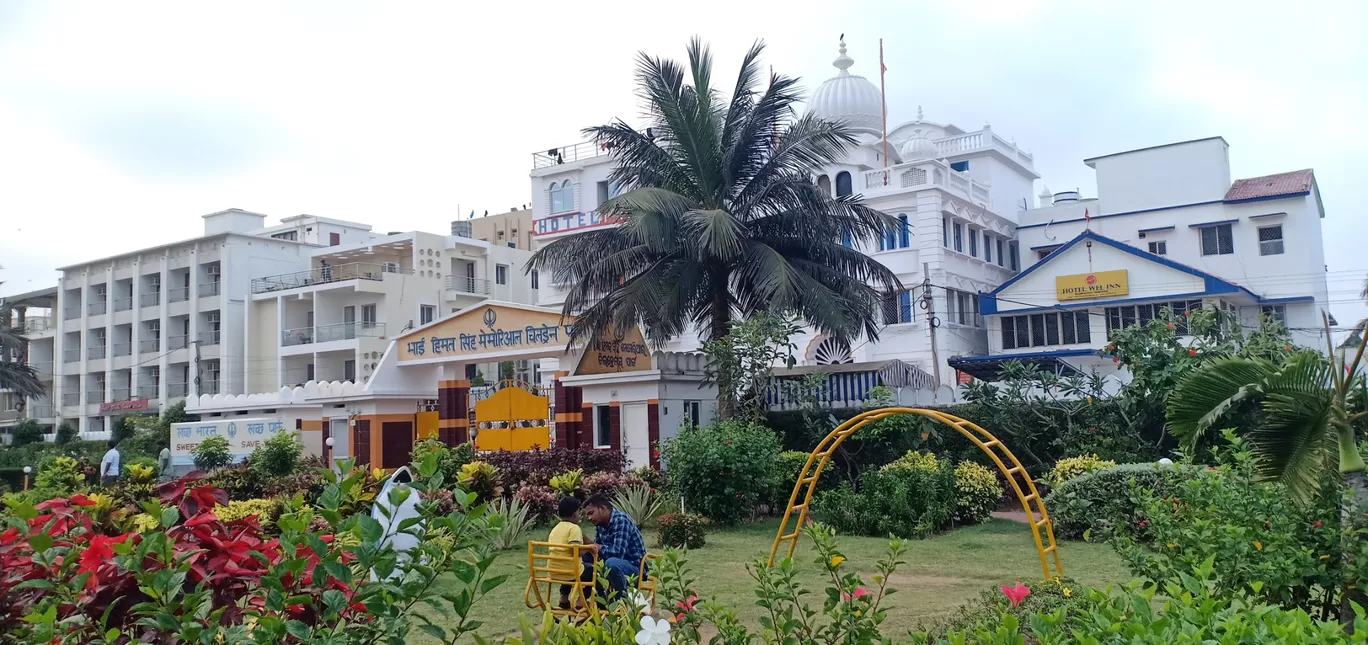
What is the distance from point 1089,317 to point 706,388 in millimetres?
16652

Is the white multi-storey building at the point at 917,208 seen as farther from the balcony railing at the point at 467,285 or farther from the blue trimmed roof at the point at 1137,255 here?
the balcony railing at the point at 467,285

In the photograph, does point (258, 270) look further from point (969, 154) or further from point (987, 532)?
point (987, 532)

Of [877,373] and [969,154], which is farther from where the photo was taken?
[969,154]

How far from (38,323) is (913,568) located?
5958 centimetres

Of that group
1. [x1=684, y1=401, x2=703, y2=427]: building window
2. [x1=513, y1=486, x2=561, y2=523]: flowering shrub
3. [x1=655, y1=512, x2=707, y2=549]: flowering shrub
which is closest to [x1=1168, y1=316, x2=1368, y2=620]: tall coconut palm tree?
[x1=655, y1=512, x2=707, y2=549]: flowering shrub

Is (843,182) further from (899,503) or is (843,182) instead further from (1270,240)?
(899,503)

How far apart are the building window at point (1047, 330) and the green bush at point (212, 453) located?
23.5 meters

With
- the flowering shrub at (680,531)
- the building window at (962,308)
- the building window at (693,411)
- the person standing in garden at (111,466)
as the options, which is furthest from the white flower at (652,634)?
the building window at (962,308)

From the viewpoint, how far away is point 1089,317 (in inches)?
1300

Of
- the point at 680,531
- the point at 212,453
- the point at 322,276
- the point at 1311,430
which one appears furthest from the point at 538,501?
the point at 322,276

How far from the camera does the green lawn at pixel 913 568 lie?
982 centimetres

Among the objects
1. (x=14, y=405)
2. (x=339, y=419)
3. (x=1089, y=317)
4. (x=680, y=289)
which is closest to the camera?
(x=680, y=289)

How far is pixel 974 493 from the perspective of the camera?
16766 mm

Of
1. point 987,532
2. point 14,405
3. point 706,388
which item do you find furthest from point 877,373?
point 14,405
